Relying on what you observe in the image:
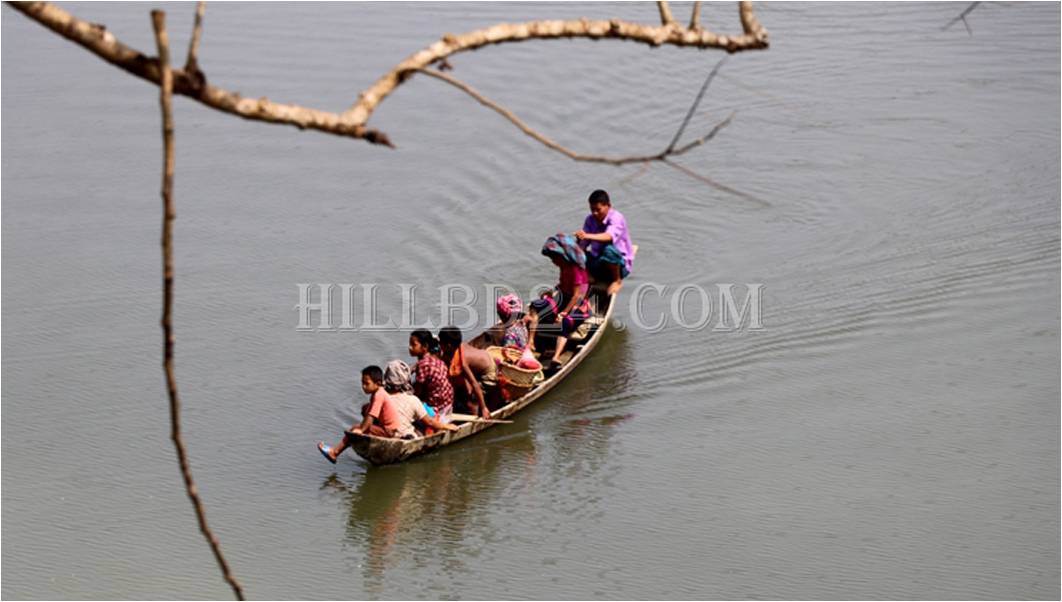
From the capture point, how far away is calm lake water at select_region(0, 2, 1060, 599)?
6.79 metres

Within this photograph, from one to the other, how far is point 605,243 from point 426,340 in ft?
6.27

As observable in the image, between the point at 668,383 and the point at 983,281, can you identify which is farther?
the point at 983,281

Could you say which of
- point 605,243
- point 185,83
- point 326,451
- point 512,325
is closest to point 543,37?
point 185,83

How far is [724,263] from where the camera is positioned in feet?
32.4

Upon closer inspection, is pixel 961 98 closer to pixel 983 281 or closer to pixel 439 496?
pixel 983 281

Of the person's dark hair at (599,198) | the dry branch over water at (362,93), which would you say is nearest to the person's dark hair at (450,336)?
the person's dark hair at (599,198)

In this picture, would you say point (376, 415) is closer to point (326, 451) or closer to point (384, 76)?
point (326, 451)

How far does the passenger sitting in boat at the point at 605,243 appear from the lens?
868 centimetres

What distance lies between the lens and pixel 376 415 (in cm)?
709

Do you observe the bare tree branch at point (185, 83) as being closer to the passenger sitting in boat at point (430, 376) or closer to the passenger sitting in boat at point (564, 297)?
the passenger sitting in boat at point (430, 376)

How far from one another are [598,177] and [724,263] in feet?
5.91

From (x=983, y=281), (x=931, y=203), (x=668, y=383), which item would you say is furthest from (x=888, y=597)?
(x=931, y=203)

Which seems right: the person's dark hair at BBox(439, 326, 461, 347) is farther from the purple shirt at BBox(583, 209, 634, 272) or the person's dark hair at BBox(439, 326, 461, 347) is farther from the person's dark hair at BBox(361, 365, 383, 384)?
the purple shirt at BBox(583, 209, 634, 272)

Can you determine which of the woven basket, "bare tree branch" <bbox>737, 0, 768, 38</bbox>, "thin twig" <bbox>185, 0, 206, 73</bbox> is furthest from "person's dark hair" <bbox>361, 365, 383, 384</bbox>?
"thin twig" <bbox>185, 0, 206, 73</bbox>
